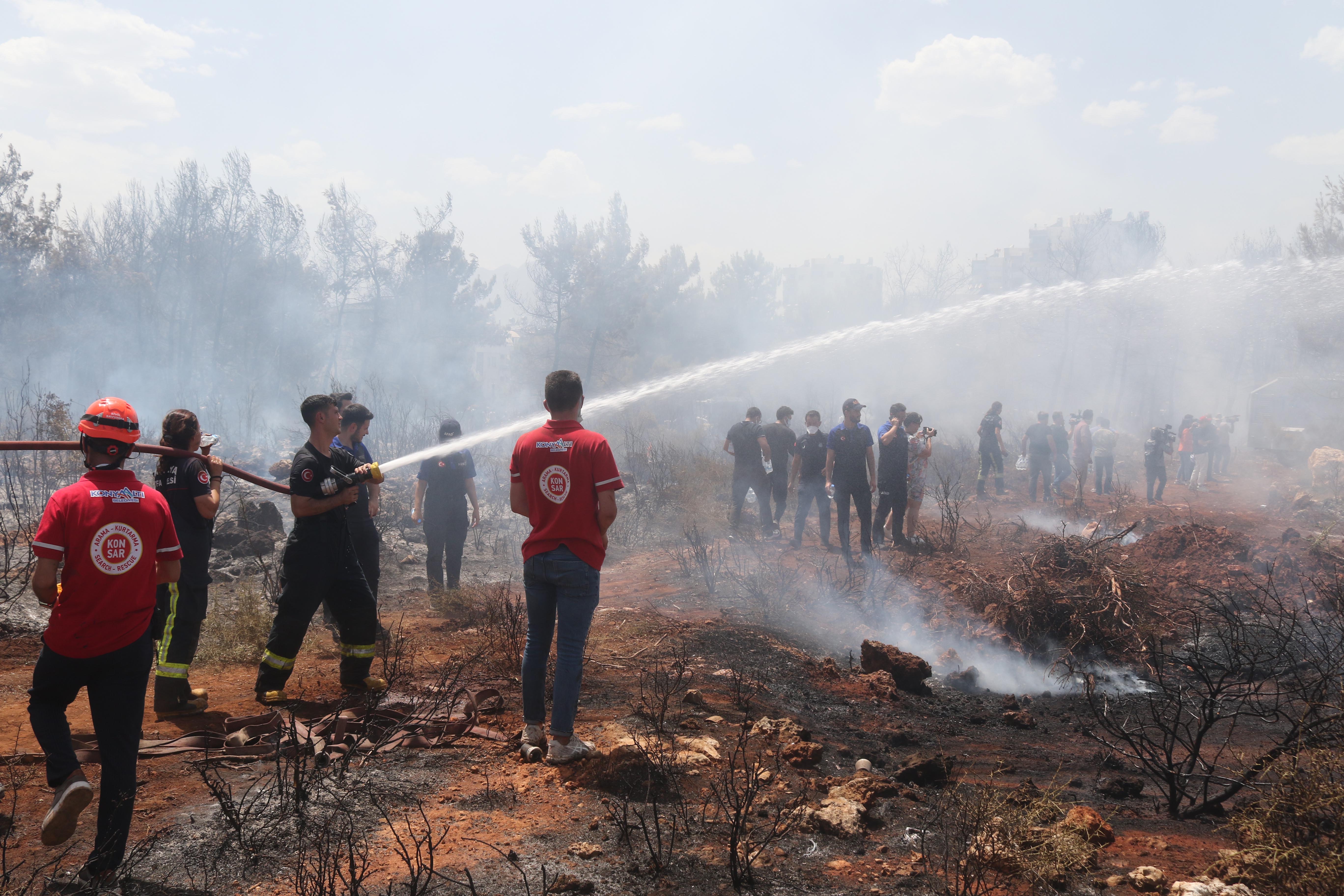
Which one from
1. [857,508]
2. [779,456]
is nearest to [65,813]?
[857,508]

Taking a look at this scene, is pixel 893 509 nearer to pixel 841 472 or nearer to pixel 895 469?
pixel 895 469

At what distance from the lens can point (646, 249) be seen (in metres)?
35.8

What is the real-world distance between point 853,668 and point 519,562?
6422 millimetres

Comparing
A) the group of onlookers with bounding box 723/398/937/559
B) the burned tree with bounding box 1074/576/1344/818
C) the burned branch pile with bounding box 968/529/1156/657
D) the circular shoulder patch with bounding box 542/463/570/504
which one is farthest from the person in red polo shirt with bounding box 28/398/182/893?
the group of onlookers with bounding box 723/398/937/559

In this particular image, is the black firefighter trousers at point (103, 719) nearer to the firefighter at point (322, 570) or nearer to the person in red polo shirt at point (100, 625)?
the person in red polo shirt at point (100, 625)

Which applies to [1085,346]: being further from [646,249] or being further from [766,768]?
[766,768]

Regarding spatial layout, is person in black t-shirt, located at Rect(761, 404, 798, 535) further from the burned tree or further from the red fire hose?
the red fire hose

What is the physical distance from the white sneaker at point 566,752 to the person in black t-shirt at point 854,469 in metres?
6.11

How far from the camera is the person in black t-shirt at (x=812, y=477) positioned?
10.1m

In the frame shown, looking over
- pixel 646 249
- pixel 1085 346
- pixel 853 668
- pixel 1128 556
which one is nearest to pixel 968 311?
pixel 1128 556

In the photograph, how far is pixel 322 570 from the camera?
14.1ft

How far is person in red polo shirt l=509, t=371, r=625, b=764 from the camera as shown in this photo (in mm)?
3416

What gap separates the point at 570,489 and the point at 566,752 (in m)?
1.21

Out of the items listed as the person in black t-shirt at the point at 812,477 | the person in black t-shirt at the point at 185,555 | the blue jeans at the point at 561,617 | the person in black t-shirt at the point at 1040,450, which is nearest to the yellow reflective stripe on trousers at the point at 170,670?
the person in black t-shirt at the point at 185,555
